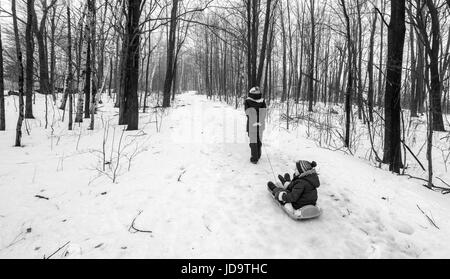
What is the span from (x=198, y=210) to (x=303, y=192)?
142 cm

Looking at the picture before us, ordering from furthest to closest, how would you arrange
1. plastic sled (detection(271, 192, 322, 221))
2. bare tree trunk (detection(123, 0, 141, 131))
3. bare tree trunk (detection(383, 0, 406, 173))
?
bare tree trunk (detection(123, 0, 141, 131))
bare tree trunk (detection(383, 0, 406, 173))
plastic sled (detection(271, 192, 322, 221))

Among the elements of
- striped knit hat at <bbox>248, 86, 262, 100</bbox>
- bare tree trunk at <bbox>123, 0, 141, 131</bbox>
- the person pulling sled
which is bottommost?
the person pulling sled

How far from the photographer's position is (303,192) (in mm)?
3562

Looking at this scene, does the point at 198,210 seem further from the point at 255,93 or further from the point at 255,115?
the point at 255,93

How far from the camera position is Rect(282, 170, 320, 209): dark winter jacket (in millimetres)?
3521

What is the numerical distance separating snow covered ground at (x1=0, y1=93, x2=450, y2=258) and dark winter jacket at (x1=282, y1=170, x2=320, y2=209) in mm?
245

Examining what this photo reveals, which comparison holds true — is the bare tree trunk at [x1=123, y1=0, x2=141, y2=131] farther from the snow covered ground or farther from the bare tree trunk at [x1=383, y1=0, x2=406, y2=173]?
the bare tree trunk at [x1=383, y1=0, x2=406, y2=173]

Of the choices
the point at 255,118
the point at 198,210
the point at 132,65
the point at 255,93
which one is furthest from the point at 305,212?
the point at 132,65

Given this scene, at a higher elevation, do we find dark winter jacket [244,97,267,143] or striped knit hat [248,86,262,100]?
striped knit hat [248,86,262,100]

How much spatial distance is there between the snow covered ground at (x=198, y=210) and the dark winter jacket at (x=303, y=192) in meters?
0.24

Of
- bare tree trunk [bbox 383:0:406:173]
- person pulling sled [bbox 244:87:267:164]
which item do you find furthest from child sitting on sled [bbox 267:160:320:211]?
bare tree trunk [bbox 383:0:406:173]

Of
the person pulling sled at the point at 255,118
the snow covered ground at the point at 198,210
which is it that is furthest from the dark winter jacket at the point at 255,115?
the snow covered ground at the point at 198,210
